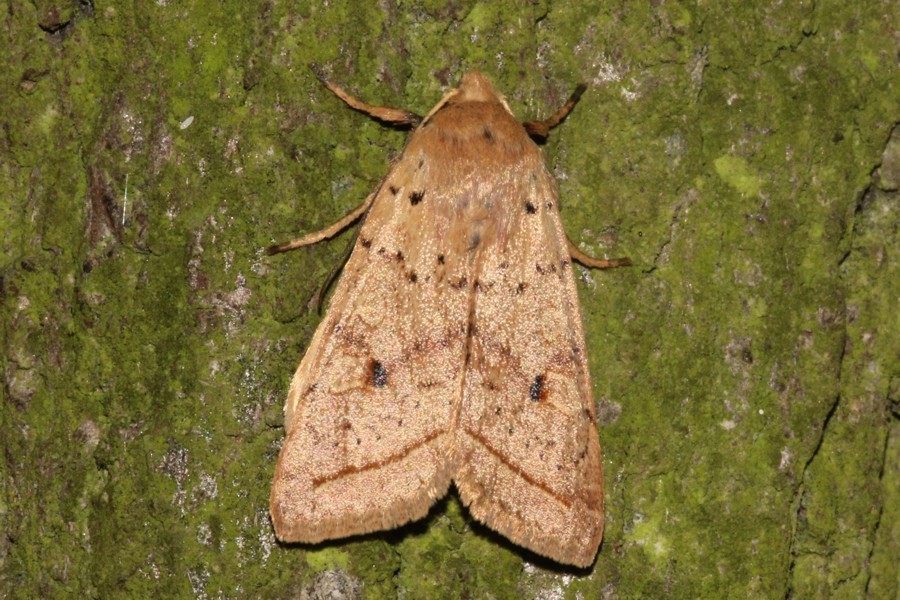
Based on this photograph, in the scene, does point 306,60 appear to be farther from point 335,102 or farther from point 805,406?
point 805,406

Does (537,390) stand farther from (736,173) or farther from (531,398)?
(736,173)

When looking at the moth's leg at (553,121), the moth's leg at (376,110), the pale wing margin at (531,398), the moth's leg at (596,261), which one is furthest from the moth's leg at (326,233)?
the moth's leg at (596,261)

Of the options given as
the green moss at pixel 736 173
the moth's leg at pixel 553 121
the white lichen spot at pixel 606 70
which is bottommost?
the green moss at pixel 736 173

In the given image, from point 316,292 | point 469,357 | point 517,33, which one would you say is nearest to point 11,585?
point 316,292

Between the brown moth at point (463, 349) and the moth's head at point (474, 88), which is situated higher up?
the moth's head at point (474, 88)

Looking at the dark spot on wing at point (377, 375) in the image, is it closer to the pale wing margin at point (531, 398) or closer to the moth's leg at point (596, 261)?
the pale wing margin at point (531, 398)

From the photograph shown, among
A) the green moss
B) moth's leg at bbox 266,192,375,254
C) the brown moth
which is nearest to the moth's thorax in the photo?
the brown moth

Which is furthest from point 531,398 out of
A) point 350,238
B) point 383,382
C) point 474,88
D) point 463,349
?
point 474,88
